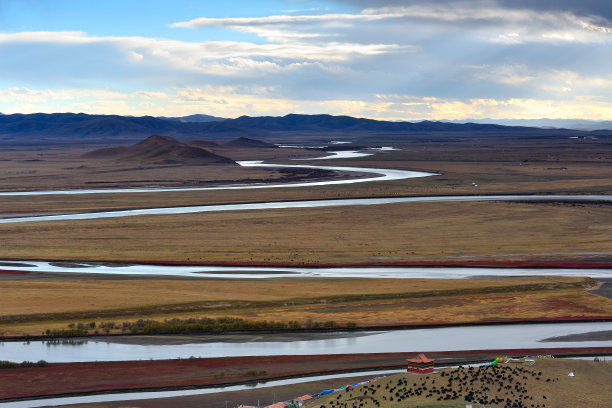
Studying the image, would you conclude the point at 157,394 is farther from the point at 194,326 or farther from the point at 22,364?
the point at 194,326

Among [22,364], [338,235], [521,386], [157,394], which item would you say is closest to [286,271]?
[338,235]

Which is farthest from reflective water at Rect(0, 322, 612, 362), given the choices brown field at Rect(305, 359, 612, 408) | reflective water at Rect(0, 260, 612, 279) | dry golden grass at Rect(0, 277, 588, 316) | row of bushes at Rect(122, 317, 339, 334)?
reflective water at Rect(0, 260, 612, 279)

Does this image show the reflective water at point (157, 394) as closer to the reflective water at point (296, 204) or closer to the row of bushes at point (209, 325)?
the row of bushes at point (209, 325)

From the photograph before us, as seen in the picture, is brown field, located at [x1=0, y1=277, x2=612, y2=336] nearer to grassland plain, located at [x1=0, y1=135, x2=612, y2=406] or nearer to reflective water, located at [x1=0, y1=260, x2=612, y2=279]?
grassland plain, located at [x1=0, y1=135, x2=612, y2=406]

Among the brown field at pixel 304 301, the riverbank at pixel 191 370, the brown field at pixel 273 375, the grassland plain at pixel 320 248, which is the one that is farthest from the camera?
the grassland plain at pixel 320 248

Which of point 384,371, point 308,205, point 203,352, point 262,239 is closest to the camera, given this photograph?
point 384,371

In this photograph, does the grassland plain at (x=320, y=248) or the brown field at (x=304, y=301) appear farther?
the grassland plain at (x=320, y=248)

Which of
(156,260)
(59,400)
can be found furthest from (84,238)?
(59,400)

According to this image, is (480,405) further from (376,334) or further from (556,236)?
(556,236)

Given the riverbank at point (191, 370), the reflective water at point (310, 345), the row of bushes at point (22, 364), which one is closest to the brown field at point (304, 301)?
the reflective water at point (310, 345)
